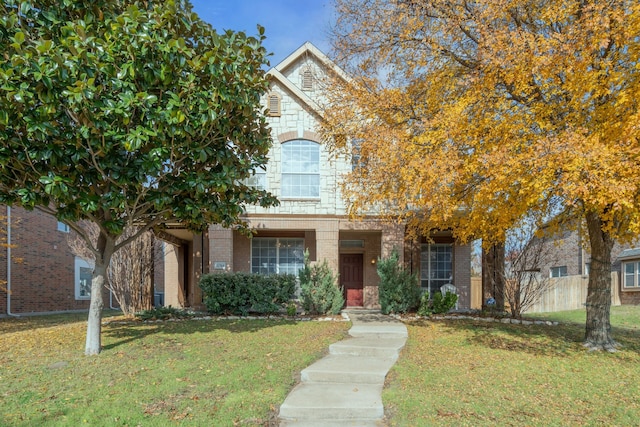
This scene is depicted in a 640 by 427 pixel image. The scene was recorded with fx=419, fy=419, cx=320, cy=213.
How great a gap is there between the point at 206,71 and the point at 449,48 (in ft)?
17.6

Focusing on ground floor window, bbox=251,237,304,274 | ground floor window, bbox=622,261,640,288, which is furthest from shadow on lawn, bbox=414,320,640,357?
ground floor window, bbox=622,261,640,288

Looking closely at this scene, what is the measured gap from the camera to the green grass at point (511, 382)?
5.32 metres

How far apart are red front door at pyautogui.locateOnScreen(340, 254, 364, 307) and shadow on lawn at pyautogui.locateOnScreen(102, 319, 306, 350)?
4.78 metres

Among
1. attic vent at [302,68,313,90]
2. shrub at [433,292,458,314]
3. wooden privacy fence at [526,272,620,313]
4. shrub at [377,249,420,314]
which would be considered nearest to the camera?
shrub at [377,249,420,314]

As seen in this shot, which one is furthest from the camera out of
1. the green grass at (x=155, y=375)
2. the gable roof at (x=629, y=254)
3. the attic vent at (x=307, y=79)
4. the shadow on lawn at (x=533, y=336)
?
the gable roof at (x=629, y=254)

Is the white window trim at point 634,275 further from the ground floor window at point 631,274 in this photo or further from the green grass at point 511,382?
the green grass at point 511,382

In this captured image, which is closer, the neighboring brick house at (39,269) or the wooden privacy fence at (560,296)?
the neighboring brick house at (39,269)

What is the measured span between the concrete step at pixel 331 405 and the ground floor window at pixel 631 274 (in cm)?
2303

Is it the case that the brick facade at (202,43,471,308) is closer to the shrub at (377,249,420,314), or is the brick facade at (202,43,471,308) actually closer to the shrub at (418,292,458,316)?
the shrub at (377,249,420,314)

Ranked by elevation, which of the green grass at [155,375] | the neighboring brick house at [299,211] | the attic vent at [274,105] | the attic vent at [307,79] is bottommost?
the green grass at [155,375]

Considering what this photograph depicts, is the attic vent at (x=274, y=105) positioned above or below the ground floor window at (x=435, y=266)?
above

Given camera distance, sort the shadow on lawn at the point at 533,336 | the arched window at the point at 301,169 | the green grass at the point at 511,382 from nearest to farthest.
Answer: the green grass at the point at 511,382, the shadow on lawn at the point at 533,336, the arched window at the point at 301,169

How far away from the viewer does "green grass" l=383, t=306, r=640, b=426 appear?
5316 millimetres

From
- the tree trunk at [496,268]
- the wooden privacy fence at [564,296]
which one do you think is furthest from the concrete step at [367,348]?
the wooden privacy fence at [564,296]
